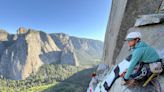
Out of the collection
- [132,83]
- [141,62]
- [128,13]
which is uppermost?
[128,13]

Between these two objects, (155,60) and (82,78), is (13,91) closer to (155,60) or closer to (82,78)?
(82,78)

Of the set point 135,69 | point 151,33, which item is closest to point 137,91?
point 135,69

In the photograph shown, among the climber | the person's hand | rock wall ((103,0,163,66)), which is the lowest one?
the person's hand

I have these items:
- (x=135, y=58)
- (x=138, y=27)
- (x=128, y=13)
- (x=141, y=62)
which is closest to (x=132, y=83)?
(x=141, y=62)

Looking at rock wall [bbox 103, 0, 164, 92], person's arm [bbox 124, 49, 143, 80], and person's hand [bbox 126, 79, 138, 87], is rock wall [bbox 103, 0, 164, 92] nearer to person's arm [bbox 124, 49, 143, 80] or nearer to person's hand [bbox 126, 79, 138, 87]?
person's hand [bbox 126, 79, 138, 87]

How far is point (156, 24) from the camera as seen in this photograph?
14.3 meters

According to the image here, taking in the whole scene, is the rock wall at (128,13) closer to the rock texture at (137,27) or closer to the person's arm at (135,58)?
the rock texture at (137,27)

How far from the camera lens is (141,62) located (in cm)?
912

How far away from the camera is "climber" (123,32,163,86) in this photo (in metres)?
8.84

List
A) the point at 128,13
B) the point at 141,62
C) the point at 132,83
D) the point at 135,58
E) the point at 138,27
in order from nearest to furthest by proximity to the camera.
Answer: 1. the point at 135,58
2. the point at 141,62
3. the point at 132,83
4. the point at 138,27
5. the point at 128,13

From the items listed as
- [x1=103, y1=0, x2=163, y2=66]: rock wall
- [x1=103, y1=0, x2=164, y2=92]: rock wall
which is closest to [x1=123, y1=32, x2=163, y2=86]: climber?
[x1=103, y1=0, x2=164, y2=92]: rock wall

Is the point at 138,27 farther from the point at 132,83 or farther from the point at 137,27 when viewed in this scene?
the point at 132,83

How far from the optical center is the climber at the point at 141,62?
8.84m

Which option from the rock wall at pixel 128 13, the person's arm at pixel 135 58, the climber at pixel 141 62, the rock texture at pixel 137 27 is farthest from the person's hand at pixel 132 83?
the rock wall at pixel 128 13
